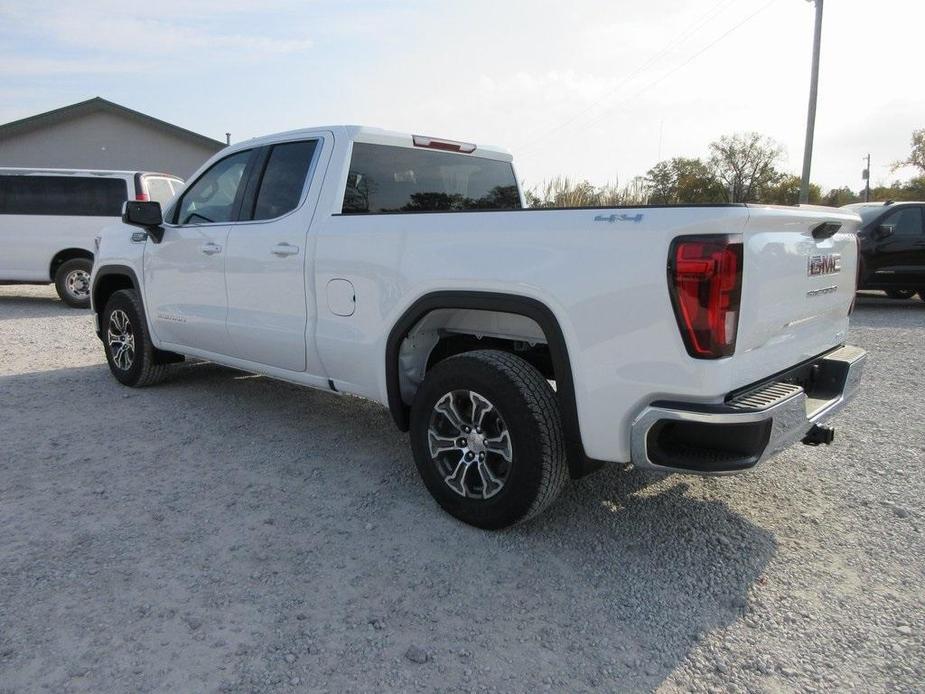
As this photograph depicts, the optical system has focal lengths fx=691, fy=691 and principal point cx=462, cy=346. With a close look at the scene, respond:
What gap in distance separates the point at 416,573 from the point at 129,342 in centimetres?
396

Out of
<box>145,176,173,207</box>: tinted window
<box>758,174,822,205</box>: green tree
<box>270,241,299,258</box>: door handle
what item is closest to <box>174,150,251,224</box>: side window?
<box>270,241,299,258</box>: door handle

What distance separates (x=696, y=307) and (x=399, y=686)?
5.33ft

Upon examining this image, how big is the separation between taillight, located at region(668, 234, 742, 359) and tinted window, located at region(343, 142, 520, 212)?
162cm

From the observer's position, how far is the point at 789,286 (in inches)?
109

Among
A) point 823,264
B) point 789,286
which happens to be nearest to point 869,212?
point 823,264

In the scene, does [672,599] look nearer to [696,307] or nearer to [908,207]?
[696,307]

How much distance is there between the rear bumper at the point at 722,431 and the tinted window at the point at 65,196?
1077 cm

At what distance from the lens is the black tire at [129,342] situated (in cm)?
555

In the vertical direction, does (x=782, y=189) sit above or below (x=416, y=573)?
above

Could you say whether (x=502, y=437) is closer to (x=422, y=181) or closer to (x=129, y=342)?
(x=422, y=181)

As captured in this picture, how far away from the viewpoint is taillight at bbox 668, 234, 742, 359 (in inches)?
95.3

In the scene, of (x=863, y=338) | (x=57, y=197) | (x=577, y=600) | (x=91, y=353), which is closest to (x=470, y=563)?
(x=577, y=600)

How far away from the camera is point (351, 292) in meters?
3.67

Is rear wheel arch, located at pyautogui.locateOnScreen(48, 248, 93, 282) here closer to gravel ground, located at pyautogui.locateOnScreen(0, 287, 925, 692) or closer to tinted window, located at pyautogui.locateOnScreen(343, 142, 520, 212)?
gravel ground, located at pyautogui.locateOnScreen(0, 287, 925, 692)
